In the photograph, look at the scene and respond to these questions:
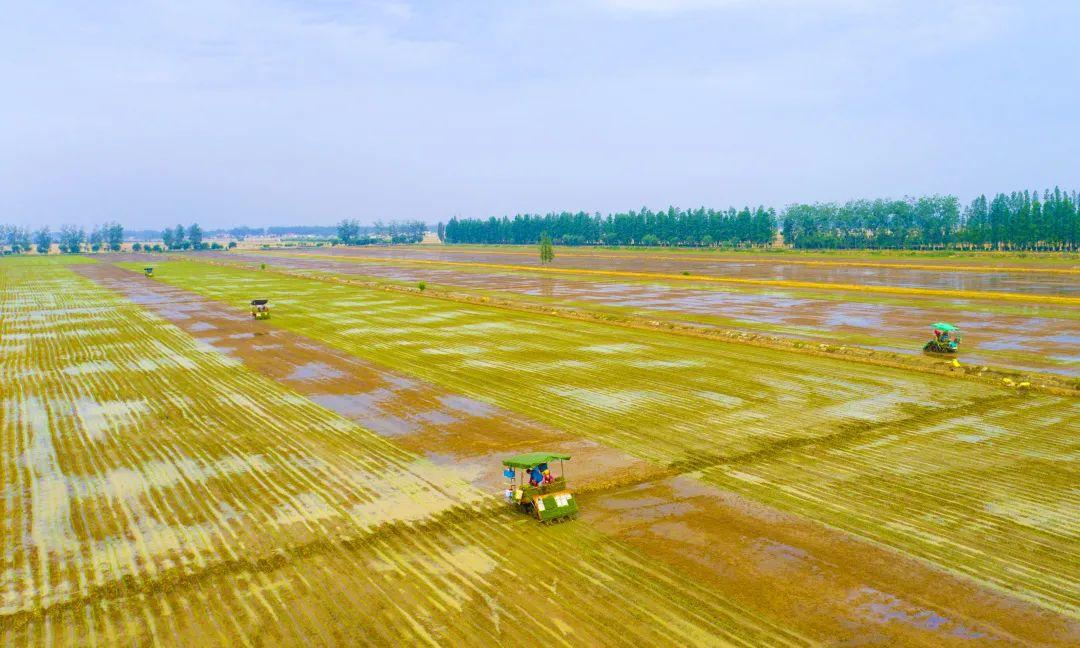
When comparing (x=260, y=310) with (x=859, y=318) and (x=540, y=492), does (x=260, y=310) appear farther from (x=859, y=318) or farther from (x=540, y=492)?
(x=540, y=492)

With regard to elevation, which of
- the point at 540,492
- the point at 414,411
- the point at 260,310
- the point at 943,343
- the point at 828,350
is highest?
the point at 260,310

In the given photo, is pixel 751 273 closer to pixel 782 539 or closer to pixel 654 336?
pixel 654 336

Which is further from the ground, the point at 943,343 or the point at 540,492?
the point at 943,343

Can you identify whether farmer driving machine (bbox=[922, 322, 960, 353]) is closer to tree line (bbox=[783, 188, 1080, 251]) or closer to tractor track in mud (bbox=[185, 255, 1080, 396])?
tractor track in mud (bbox=[185, 255, 1080, 396])

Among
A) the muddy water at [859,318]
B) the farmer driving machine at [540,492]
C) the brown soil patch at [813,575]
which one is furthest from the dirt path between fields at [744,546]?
the muddy water at [859,318]

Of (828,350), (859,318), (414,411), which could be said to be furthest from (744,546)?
(859,318)

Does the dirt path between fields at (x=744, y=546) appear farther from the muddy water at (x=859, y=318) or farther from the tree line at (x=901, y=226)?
the tree line at (x=901, y=226)

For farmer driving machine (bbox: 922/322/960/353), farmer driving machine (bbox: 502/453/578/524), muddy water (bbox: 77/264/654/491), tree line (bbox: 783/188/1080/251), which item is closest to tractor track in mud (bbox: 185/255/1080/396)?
farmer driving machine (bbox: 922/322/960/353)
